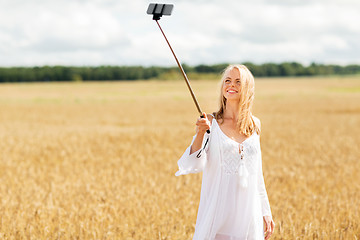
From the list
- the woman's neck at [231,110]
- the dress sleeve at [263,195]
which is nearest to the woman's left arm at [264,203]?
the dress sleeve at [263,195]

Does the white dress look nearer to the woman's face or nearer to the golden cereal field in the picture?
the woman's face

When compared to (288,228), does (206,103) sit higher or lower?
higher

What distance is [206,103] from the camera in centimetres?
368

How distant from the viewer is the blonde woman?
10.8 ft

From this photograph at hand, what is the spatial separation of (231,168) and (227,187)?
0.44 feet

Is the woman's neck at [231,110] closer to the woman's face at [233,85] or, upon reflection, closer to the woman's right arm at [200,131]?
the woman's face at [233,85]

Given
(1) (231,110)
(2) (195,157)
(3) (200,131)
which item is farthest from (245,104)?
(2) (195,157)

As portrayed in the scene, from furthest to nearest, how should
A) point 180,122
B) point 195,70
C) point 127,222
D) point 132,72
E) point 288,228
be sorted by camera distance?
point 132,72, point 195,70, point 180,122, point 127,222, point 288,228

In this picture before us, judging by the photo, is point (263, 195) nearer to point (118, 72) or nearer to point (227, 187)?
point (227, 187)

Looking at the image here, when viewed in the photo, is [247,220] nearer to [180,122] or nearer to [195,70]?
[180,122]

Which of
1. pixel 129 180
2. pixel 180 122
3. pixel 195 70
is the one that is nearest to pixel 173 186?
pixel 129 180

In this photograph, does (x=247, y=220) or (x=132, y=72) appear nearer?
(x=247, y=220)

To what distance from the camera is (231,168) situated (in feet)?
10.8

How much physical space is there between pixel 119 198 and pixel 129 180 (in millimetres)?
1521
